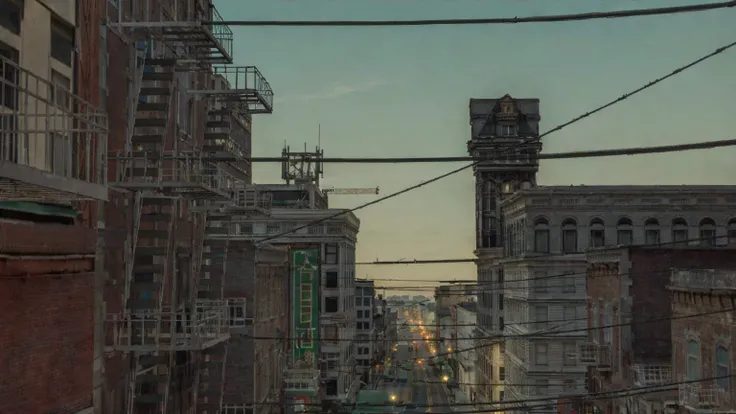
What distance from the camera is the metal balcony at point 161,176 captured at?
15828 millimetres

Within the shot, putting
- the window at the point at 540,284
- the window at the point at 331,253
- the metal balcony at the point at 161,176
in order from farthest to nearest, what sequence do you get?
1. the window at the point at 331,253
2. the window at the point at 540,284
3. the metal balcony at the point at 161,176

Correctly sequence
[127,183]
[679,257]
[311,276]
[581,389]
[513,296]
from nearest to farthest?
1. [127,183]
2. [679,257]
3. [311,276]
4. [581,389]
5. [513,296]

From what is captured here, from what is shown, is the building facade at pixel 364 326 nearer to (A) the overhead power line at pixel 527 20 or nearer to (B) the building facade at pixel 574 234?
(B) the building facade at pixel 574 234

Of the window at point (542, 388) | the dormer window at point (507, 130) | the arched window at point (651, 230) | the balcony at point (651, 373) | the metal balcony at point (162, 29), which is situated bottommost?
the window at point (542, 388)

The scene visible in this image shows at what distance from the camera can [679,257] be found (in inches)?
1407

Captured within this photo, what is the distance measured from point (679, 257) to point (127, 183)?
25852 millimetres

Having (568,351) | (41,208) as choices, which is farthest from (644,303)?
(41,208)

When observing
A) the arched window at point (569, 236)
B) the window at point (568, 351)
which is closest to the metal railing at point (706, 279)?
the arched window at point (569, 236)

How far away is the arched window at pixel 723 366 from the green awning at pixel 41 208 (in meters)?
18.8

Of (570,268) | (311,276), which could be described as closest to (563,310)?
Answer: (570,268)

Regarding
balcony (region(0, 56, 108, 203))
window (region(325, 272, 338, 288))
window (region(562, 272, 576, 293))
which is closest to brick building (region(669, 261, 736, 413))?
balcony (region(0, 56, 108, 203))

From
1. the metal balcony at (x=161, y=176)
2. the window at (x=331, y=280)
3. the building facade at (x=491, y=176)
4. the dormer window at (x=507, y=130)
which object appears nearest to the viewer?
the metal balcony at (x=161, y=176)

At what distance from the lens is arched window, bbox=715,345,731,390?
25.1m

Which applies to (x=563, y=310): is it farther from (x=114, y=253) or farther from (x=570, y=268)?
(x=114, y=253)
